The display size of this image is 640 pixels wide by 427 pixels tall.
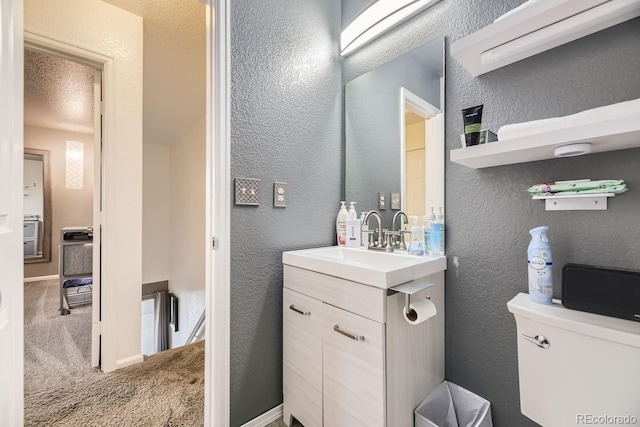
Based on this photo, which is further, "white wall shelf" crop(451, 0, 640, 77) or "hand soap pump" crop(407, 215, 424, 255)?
"hand soap pump" crop(407, 215, 424, 255)

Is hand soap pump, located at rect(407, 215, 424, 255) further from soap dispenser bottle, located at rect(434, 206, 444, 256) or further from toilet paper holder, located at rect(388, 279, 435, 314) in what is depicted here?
toilet paper holder, located at rect(388, 279, 435, 314)

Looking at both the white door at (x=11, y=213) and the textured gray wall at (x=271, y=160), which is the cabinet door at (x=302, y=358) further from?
the white door at (x=11, y=213)

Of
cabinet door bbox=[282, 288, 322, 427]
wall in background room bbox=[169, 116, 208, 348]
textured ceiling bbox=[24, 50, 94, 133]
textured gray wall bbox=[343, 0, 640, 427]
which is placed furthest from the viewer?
wall in background room bbox=[169, 116, 208, 348]

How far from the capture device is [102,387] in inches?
63.9

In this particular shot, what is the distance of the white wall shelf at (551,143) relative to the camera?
2.42 ft

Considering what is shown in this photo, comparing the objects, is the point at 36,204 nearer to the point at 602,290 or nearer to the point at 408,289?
the point at 408,289

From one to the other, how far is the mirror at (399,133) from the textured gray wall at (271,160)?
186 mm

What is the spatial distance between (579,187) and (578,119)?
0.24 metres

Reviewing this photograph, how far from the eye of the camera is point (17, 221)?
0.76 m

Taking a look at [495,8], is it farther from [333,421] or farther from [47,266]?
[47,266]

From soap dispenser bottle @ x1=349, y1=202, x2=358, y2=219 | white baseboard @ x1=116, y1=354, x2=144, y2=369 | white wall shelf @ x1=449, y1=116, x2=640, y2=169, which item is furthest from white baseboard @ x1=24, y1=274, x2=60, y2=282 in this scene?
white wall shelf @ x1=449, y1=116, x2=640, y2=169

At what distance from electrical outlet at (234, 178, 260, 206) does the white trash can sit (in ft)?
3.80

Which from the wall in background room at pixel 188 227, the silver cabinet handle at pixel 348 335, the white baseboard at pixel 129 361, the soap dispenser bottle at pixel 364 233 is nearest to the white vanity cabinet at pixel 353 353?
the silver cabinet handle at pixel 348 335

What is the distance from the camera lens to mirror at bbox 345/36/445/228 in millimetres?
1343
